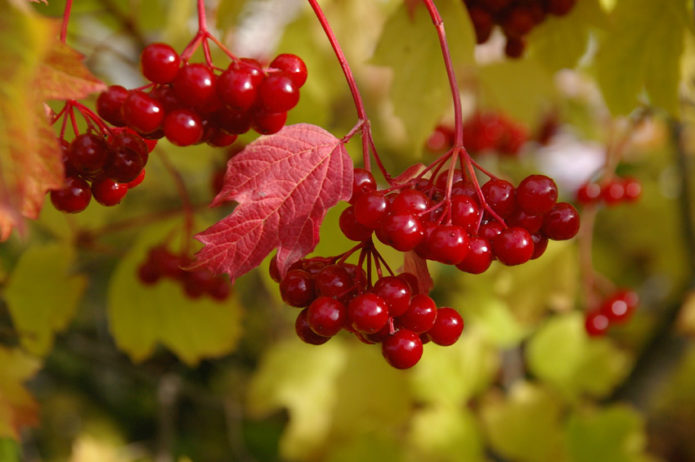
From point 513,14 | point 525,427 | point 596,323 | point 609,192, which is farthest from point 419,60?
point 525,427

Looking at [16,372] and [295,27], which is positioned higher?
[295,27]

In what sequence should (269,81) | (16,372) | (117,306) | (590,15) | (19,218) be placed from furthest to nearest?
(117,306)
(16,372)
(590,15)
(269,81)
(19,218)

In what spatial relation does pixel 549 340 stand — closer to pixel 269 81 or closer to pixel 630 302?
pixel 630 302

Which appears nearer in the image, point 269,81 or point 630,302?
point 269,81

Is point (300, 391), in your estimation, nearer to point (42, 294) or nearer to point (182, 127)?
point (42, 294)

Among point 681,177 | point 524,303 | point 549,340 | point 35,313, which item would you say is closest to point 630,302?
point 524,303

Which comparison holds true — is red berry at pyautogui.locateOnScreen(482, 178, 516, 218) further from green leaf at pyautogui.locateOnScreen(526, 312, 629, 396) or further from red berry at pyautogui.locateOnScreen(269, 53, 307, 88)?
green leaf at pyautogui.locateOnScreen(526, 312, 629, 396)
